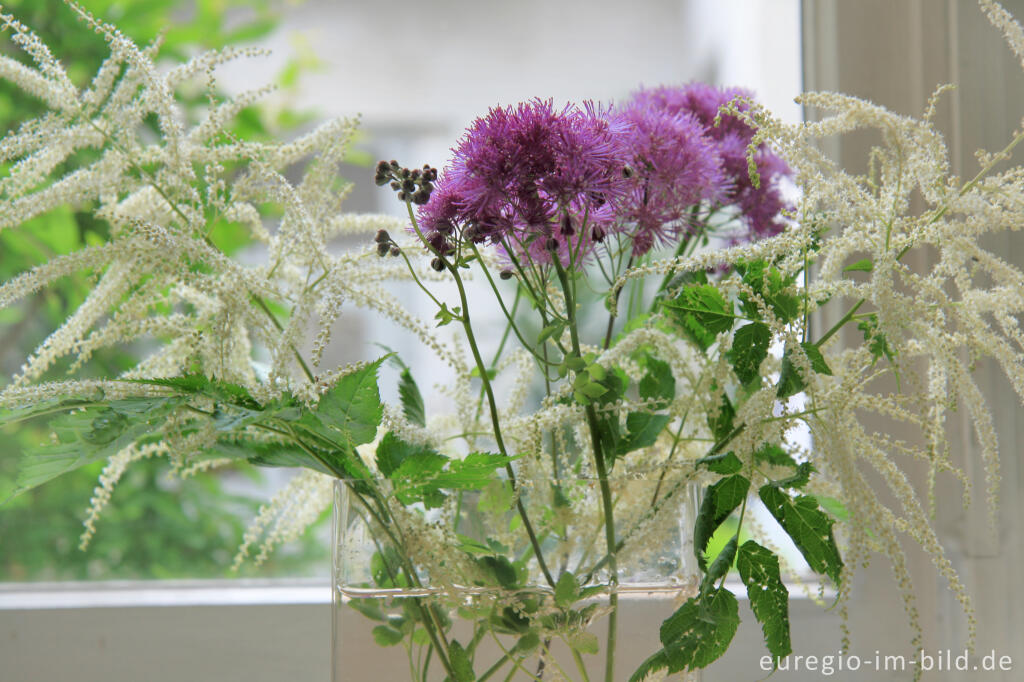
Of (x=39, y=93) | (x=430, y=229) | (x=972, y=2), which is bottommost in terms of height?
(x=430, y=229)

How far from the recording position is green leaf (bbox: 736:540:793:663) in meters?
0.46

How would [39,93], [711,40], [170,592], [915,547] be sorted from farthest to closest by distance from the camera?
[711,40], [170,592], [915,547], [39,93]

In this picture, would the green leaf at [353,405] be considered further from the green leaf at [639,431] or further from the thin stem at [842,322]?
the thin stem at [842,322]

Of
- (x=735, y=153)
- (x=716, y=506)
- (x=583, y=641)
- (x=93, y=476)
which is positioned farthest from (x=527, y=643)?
(x=93, y=476)

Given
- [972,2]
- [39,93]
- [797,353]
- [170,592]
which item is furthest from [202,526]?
[972,2]

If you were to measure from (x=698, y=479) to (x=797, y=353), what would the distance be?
113mm

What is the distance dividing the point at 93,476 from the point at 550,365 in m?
0.87

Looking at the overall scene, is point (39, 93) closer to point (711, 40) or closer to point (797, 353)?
point (797, 353)

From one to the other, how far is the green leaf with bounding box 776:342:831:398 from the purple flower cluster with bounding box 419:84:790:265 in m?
0.13

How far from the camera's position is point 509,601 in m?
→ 0.49

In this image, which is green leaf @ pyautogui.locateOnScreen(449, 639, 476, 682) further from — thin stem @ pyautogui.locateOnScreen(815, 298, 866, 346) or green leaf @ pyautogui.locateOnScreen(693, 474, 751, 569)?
thin stem @ pyautogui.locateOnScreen(815, 298, 866, 346)

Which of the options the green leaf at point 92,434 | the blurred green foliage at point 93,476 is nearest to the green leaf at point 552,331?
the green leaf at point 92,434

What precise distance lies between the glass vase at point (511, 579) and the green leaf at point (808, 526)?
0.05 metres

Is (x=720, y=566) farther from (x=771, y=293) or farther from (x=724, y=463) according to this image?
(x=771, y=293)
